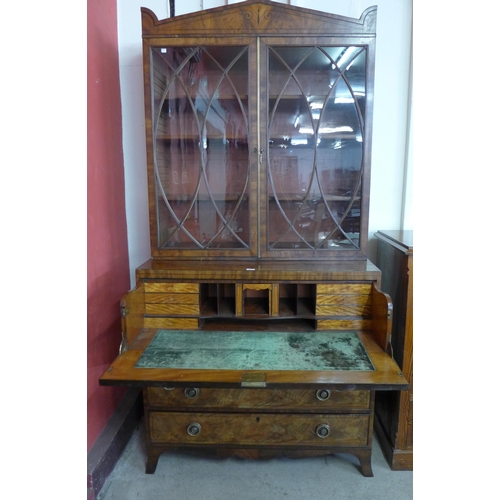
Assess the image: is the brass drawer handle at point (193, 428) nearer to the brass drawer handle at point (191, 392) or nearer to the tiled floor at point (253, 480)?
the brass drawer handle at point (191, 392)

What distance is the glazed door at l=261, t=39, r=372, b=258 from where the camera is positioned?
4.97 feet

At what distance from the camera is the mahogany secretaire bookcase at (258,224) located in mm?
1442

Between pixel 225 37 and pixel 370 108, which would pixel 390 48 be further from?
pixel 225 37

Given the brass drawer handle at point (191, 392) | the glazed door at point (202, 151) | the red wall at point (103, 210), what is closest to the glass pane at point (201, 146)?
the glazed door at point (202, 151)

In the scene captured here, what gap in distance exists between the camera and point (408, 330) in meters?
1.50

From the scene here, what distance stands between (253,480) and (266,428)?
0.89ft

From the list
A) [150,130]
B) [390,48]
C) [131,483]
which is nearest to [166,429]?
[131,483]

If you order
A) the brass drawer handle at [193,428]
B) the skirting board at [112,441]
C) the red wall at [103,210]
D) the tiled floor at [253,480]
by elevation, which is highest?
Result: the red wall at [103,210]

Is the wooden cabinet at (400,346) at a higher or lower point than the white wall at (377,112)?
lower

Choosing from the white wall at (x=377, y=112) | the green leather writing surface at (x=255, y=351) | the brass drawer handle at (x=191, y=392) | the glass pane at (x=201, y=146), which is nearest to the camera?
the green leather writing surface at (x=255, y=351)

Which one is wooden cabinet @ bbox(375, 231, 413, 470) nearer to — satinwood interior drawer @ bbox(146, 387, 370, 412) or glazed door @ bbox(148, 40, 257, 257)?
satinwood interior drawer @ bbox(146, 387, 370, 412)

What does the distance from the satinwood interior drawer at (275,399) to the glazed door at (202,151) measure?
57cm

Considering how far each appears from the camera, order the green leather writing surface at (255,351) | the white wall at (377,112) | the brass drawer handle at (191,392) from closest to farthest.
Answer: the green leather writing surface at (255,351) < the brass drawer handle at (191,392) < the white wall at (377,112)

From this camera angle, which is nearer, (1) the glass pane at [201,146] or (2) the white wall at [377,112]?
(1) the glass pane at [201,146]
